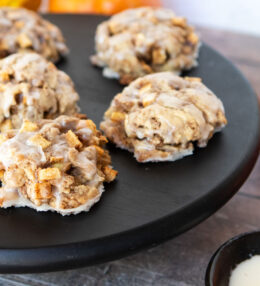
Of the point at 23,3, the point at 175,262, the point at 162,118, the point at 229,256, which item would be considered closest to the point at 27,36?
the point at 162,118

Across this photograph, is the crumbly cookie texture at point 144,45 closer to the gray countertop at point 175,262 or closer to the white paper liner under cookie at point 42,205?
the gray countertop at point 175,262

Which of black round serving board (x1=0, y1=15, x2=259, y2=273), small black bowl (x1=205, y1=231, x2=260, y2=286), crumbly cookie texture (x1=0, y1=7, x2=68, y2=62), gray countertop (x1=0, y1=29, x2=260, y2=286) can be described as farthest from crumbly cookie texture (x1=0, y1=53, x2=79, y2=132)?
small black bowl (x1=205, y1=231, x2=260, y2=286)

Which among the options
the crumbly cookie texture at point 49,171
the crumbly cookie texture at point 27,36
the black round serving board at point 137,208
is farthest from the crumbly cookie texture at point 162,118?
the crumbly cookie texture at point 27,36

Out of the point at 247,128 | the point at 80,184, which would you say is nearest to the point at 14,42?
the point at 80,184

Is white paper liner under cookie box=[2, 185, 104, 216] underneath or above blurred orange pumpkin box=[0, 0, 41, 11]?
underneath

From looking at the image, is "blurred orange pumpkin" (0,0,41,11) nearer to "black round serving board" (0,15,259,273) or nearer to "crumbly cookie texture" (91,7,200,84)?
"crumbly cookie texture" (91,7,200,84)
